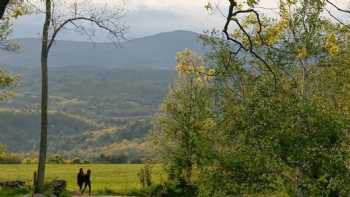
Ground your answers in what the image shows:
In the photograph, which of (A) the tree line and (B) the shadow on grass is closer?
(A) the tree line

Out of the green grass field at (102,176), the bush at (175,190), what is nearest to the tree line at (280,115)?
the bush at (175,190)

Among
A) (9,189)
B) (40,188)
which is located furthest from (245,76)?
(9,189)

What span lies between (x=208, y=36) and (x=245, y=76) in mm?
5401

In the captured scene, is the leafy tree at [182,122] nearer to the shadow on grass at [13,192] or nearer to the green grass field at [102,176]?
the green grass field at [102,176]

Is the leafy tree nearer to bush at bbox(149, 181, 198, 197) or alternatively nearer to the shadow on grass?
bush at bbox(149, 181, 198, 197)

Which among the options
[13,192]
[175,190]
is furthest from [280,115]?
[175,190]

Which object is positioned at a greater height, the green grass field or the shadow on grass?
the shadow on grass

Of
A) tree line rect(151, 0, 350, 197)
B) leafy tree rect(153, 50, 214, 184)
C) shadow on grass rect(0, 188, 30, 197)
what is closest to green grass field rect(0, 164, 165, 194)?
leafy tree rect(153, 50, 214, 184)

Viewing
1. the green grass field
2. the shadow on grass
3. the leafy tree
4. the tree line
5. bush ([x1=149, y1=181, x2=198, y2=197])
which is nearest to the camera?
the tree line

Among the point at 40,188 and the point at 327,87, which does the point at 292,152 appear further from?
the point at 40,188

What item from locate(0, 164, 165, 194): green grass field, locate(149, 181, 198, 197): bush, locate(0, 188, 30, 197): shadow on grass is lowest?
locate(0, 164, 165, 194): green grass field

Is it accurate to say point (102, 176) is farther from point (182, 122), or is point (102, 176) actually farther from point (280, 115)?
point (280, 115)

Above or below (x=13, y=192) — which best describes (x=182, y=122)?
above

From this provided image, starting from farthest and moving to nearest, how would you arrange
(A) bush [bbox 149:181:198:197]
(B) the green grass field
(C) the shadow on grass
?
(B) the green grass field
(A) bush [bbox 149:181:198:197]
(C) the shadow on grass
